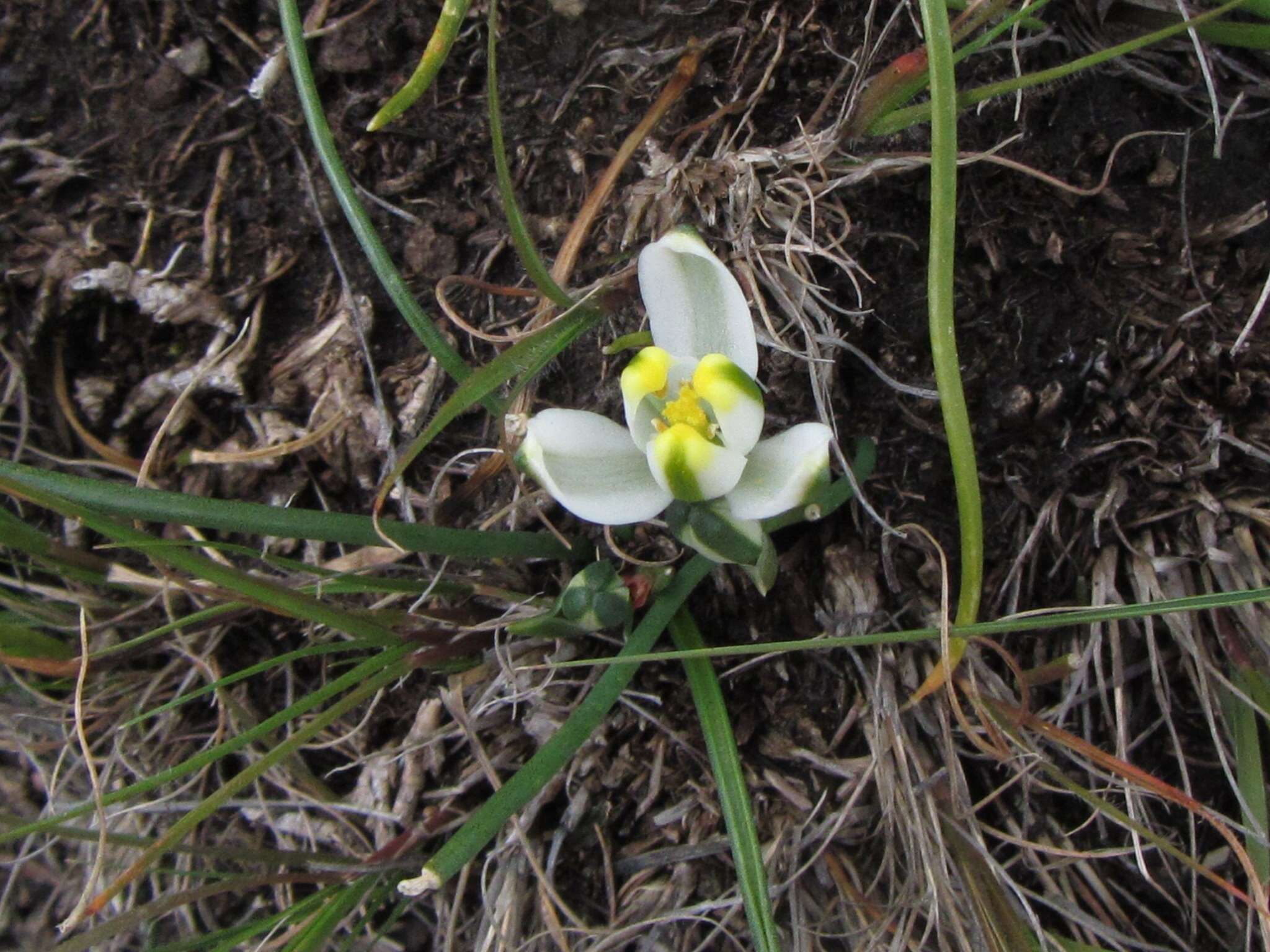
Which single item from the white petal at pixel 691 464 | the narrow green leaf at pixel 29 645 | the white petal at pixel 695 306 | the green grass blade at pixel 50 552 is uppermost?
the white petal at pixel 695 306

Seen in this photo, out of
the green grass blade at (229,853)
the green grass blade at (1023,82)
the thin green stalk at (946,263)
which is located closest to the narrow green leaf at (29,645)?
the green grass blade at (229,853)

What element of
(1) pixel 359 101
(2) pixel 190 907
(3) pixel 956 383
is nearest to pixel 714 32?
(1) pixel 359 101

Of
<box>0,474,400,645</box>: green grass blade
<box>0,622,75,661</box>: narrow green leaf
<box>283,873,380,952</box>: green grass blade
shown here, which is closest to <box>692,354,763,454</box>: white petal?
<box>0,474,400,645</box>: green grass blade

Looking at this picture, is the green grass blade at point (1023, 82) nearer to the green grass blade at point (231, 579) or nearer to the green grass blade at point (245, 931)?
the green grass blade at point (231, 579)

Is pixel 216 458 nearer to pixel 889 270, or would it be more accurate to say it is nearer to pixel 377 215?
pixel 377 215

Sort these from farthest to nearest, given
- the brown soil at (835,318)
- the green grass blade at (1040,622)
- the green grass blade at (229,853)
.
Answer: the brown soil at (835,318)
the green grass blade at (229,853)
the green grass blade at (1040,622)
